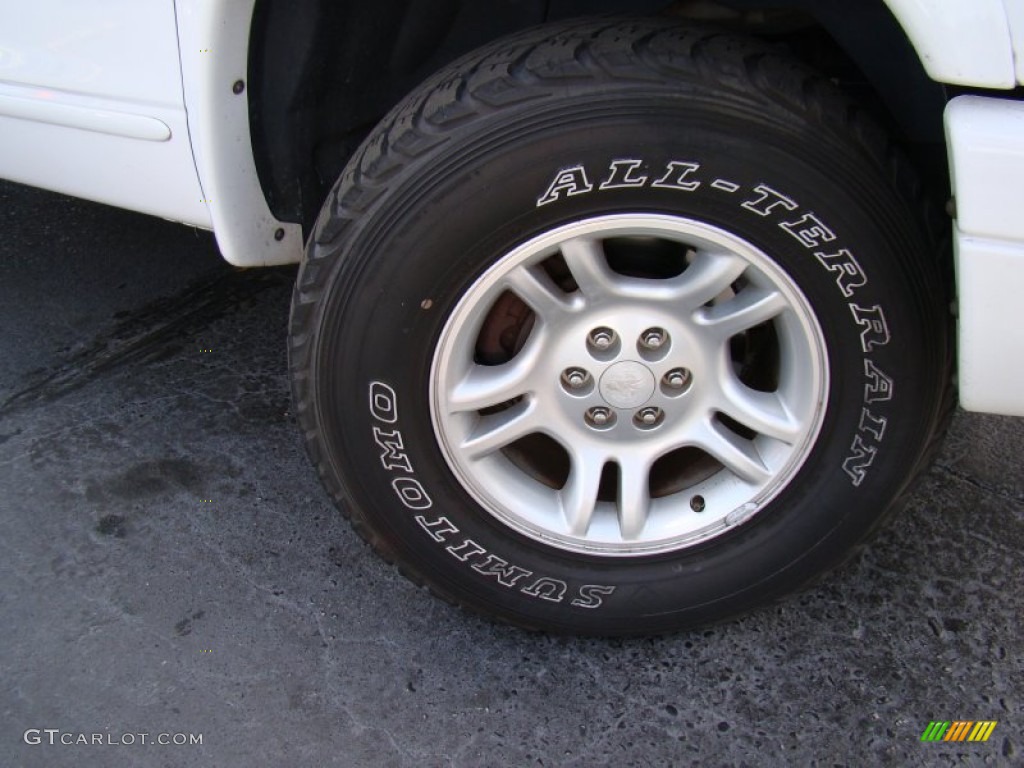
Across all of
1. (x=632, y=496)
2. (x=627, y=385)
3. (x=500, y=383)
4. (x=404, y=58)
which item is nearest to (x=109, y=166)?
(x=404, y=58)

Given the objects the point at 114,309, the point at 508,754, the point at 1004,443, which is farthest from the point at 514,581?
the point at 114,309

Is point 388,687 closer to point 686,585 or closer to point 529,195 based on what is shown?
point 686,585

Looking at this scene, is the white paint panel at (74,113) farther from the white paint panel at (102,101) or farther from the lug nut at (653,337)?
the lug nut at (653,337)

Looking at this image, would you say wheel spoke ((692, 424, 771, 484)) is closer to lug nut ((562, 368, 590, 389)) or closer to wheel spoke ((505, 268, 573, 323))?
lug nut ((562, 368, 590, 389))

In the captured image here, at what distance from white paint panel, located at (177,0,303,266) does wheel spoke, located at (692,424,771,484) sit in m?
0.96

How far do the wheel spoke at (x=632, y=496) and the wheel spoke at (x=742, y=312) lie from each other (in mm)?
320

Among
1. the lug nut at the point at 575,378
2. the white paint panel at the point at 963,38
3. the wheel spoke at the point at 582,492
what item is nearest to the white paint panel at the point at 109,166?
the lug nut at the point at 575,378

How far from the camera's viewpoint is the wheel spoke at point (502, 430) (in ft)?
6.31

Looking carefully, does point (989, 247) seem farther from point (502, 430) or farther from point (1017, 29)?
point (502, 430)

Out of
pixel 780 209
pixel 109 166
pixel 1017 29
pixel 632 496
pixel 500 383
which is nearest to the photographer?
pixel 1017 29

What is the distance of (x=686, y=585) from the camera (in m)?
2.02

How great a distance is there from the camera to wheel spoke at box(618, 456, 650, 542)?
1.99m

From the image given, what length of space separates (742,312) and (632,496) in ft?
1.41

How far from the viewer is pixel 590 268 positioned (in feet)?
5.85
